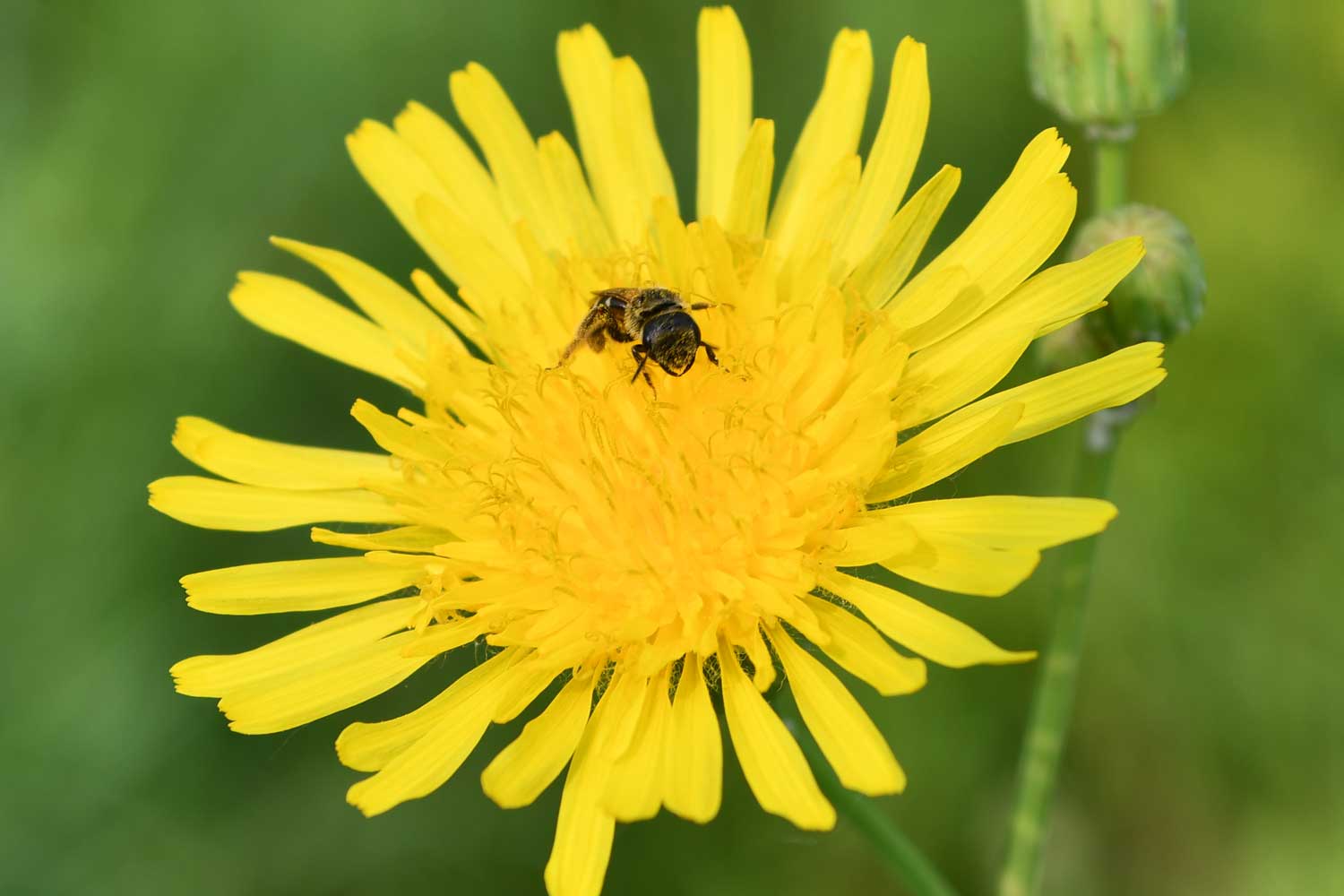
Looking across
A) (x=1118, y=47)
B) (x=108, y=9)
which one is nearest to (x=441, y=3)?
(x=108, y=9)

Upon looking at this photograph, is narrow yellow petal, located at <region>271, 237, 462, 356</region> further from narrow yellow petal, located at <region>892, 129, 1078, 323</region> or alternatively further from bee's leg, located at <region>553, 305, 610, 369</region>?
narrow yellow petal, located at <region>892, 129, 1078, 323</region>

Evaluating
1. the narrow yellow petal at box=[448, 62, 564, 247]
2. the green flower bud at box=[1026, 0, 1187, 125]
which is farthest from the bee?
the green flower bud at box=[1026, 0, 1187, 125]

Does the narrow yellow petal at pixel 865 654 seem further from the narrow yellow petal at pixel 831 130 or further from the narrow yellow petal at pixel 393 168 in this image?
the narrow yellow petal at pixel 393 168

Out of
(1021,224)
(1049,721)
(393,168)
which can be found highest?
(393,168)

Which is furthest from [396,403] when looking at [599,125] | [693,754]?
[693,754]

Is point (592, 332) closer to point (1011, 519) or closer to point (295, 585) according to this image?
point (295, 585)

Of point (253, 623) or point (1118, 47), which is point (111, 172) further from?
point (1118, 47)
